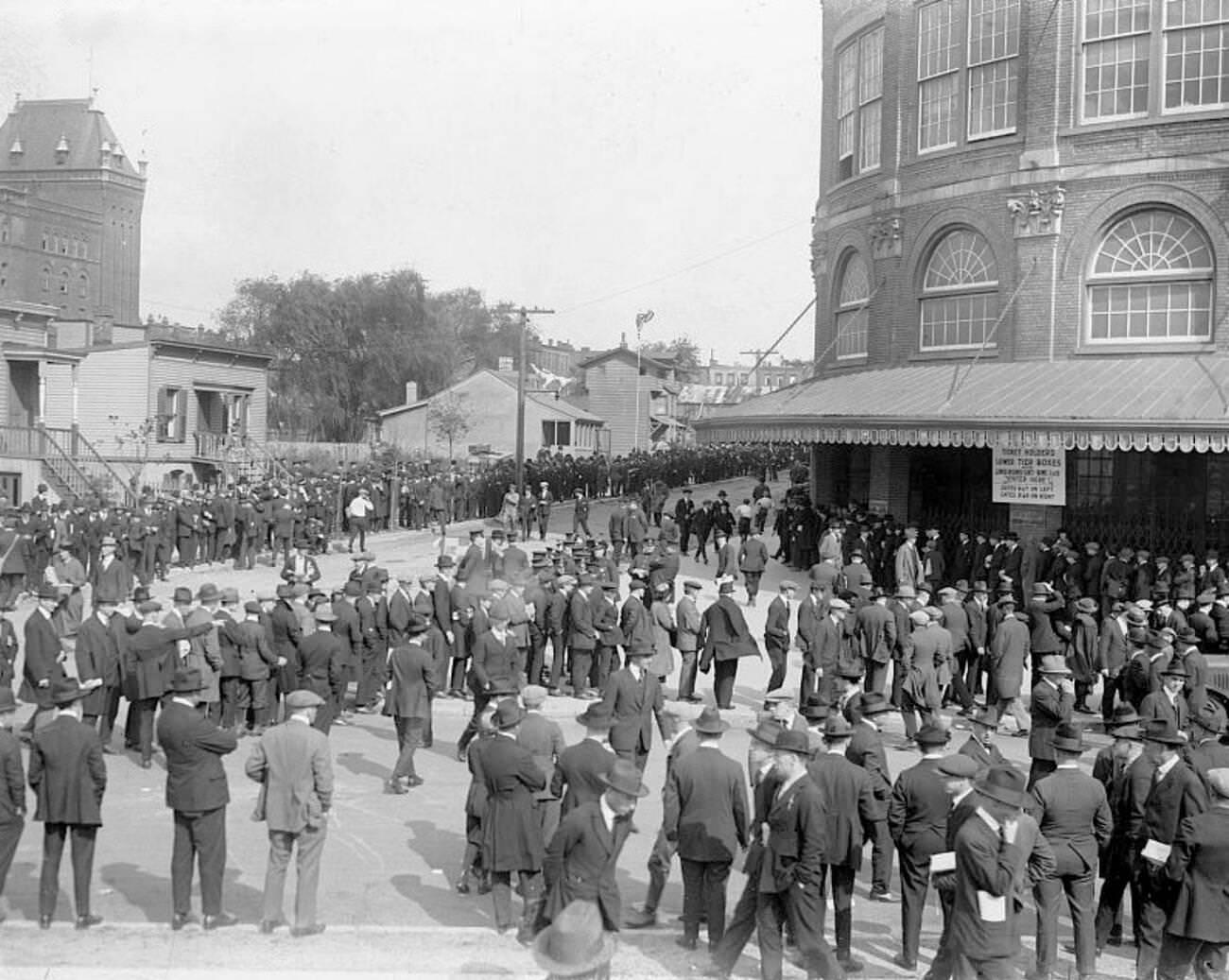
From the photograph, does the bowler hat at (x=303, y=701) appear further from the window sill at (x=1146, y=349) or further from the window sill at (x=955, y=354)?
the window sill at (x=1146, y=349)

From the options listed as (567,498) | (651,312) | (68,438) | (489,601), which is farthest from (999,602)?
(651,312)

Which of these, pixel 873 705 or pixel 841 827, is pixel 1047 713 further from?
pixel 841 827

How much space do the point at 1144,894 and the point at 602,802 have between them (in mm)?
3631

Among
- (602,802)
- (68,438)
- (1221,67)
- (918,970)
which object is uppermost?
(1221,67)

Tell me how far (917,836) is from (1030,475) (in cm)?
1696

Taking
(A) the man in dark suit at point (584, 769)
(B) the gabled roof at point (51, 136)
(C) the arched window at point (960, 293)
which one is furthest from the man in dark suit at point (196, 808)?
(B) the gabled roof at point (51, 136)

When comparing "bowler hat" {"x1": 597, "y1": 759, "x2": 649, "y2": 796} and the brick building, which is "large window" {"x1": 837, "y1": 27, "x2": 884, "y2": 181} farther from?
"bowler hat" {"x1": 597, "y1": 759, "x2": 649, "y2": 796}

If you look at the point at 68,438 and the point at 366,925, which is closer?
the point at 366,925

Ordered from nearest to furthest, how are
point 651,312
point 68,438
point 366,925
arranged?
point 366,925 < point 68,438 < point 651,312

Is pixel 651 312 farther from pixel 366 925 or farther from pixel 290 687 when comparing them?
pixel 366 925

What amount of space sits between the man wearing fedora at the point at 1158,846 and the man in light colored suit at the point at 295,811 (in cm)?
543

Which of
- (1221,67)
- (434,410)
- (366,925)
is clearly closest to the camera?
(366,925)

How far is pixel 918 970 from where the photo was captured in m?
9.16

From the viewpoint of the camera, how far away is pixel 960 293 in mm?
27688
